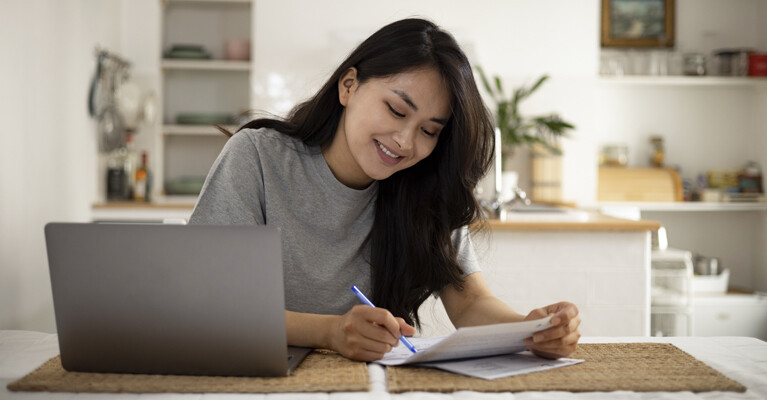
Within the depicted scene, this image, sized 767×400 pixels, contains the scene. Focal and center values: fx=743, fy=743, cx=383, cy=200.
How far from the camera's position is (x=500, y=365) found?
3.56 ft

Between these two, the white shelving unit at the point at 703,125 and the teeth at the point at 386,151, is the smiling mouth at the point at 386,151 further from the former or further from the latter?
the white shelving unit at the point at 703,125

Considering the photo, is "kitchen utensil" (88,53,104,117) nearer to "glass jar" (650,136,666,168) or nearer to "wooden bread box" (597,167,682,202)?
"wooden bread box" (597,167,682,202)

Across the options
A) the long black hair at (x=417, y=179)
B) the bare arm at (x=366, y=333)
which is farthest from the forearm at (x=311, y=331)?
the long black hair at (x=417, y=179)

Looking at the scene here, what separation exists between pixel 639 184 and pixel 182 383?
3.95m

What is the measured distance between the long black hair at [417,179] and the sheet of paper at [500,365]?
0.41 meters

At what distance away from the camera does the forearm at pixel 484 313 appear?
4.57ft

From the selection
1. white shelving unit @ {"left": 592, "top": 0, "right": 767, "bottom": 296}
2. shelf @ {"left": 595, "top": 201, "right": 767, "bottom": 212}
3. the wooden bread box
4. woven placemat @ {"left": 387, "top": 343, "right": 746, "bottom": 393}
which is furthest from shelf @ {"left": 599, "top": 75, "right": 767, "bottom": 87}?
woven placemat @ {"left": 387, "top": 343, "right": 746, "bottom": 393}

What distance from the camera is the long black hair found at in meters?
1.46

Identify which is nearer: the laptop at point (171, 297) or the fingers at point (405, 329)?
the laptop at point (171, 297)

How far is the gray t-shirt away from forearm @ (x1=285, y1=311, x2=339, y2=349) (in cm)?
30

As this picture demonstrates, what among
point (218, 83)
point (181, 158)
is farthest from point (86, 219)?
point (218, 83)

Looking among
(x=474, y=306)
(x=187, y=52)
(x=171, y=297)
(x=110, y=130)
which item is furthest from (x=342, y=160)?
(x=187, y=52)

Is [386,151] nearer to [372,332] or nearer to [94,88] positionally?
[372,332]

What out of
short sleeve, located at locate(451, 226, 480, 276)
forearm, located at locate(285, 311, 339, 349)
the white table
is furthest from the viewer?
short sleeve, located at locate(451, 226, 480, 276)
